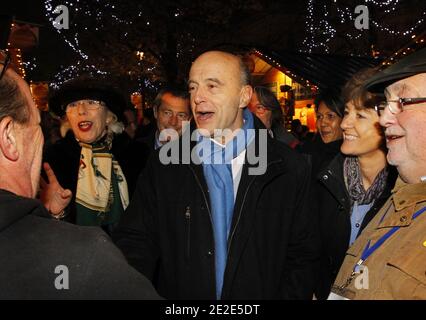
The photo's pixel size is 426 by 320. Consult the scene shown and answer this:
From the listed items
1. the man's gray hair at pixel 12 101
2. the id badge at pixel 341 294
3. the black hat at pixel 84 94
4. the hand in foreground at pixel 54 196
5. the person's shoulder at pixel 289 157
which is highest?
the black hat at pixel 84 94

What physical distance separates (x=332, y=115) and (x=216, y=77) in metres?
2.37

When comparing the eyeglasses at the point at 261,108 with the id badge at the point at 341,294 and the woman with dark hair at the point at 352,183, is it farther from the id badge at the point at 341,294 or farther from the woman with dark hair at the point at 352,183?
the id badge at the point at 341,294

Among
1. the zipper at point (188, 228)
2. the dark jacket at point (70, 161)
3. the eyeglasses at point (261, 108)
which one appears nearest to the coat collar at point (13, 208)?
the zipper at point (188, 228)

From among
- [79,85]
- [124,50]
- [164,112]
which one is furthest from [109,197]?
[124,50]

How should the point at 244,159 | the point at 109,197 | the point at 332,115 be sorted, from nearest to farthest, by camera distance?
the point at 244,159
the point at 109,197
the point at 332,115

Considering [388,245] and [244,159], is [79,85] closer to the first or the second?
[244,159]

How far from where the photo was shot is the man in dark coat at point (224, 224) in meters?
2.62

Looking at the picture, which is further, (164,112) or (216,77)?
(164,112)

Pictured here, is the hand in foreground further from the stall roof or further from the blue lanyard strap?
the stall roof

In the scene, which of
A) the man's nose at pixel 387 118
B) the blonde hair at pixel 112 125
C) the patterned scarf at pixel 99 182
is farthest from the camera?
the blonde hair at pixel 112 125

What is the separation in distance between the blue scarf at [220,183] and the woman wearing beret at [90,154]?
1337mm

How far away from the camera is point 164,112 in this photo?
5148mm

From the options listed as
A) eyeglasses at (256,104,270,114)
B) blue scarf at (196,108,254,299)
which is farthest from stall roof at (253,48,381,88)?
blue scarf at (196,108,254,299)

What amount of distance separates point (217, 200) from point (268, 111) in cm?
309
